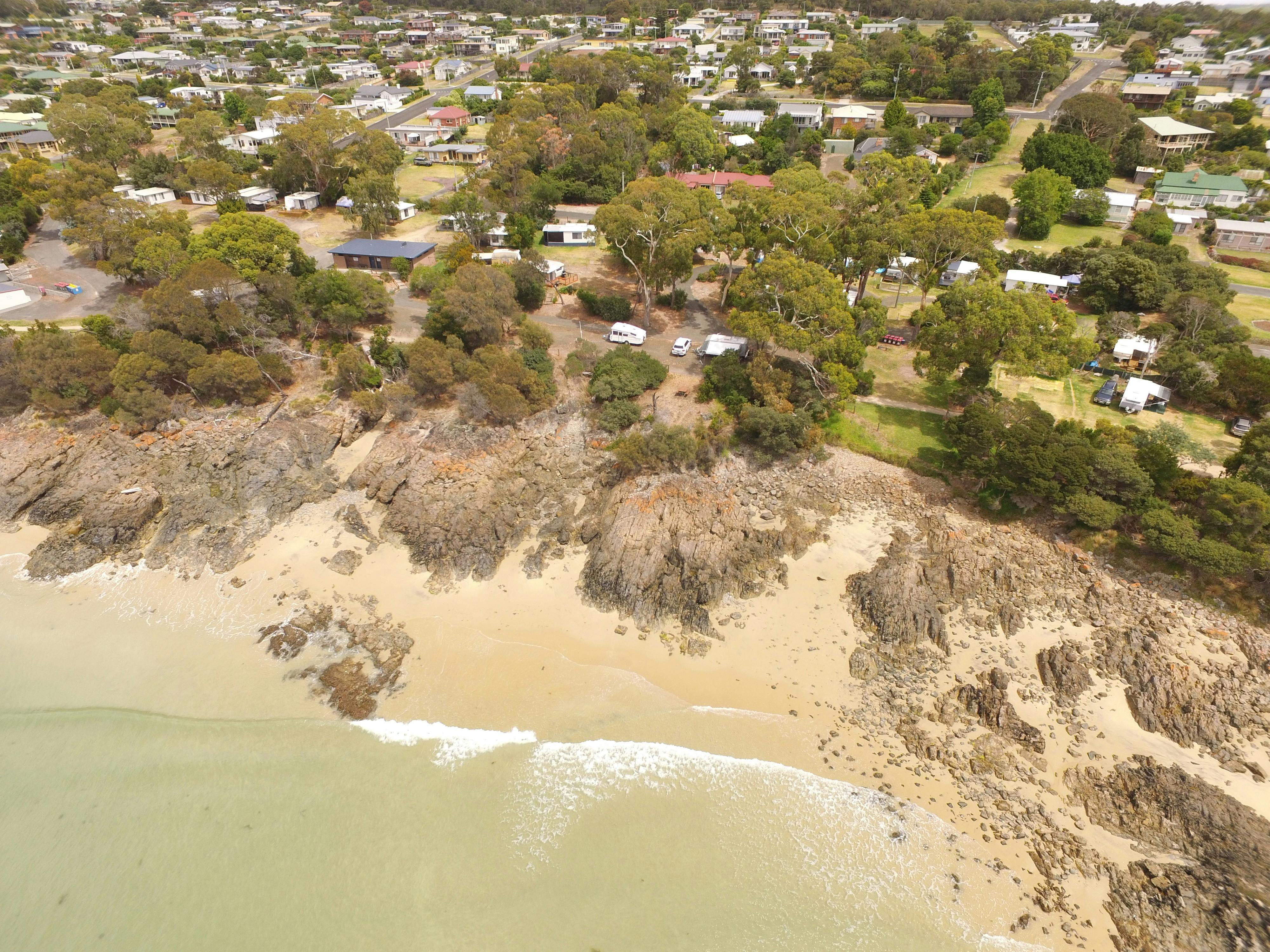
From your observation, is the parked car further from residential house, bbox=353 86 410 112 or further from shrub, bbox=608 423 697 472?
residential house, bbox=353 86 410 112

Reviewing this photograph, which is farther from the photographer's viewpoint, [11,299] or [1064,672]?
[11,299]

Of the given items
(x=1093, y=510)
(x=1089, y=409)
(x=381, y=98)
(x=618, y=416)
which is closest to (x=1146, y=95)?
(x=1089, y=409)

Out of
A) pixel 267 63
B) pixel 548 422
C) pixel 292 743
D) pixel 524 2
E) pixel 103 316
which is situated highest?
pixel 524 2

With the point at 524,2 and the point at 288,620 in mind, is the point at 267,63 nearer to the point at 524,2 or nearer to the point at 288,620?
the point at 524,2

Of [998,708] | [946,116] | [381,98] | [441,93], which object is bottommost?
[998,708]

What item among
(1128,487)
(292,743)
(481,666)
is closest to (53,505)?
(292,743)

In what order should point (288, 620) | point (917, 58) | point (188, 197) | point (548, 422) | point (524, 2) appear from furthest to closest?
point (524, 2)
point (917, 58)
point (188, 197)
point (548, 422)
point (288, 620)

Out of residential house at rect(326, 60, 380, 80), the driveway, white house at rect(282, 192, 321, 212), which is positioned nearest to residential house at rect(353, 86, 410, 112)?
residential house at rect(326, 60, 380, 80)

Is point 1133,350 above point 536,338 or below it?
below

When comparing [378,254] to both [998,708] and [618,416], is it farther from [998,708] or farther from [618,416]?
[998,708]
